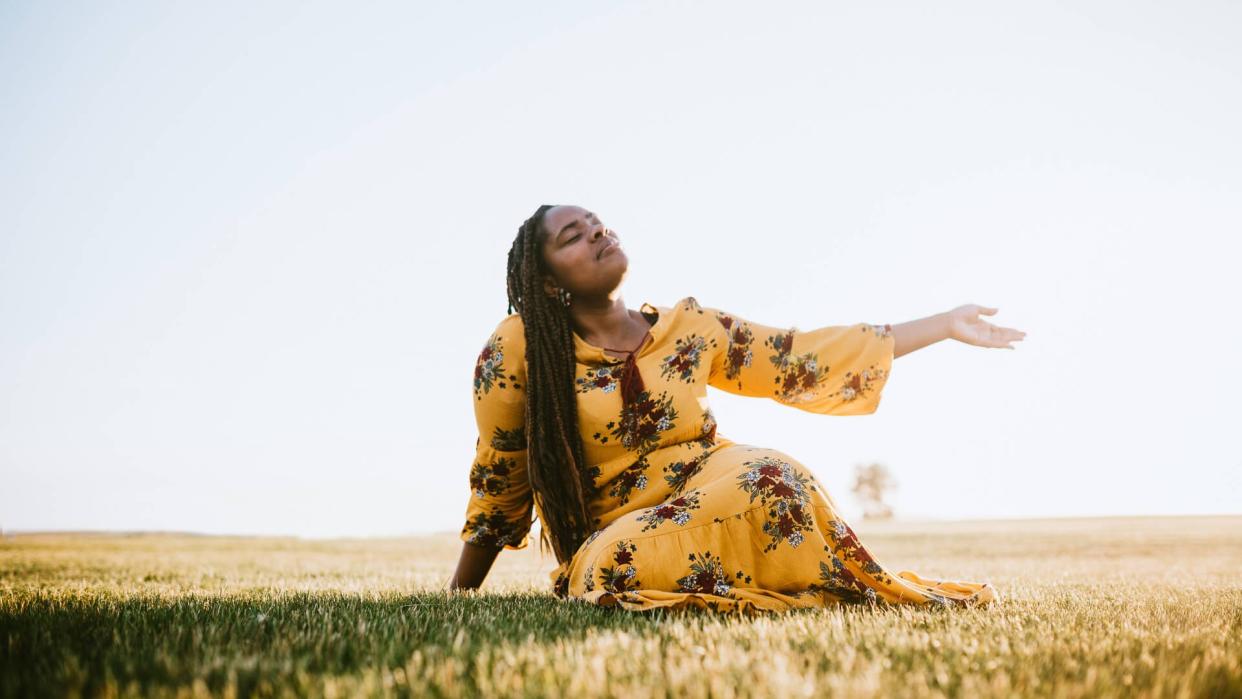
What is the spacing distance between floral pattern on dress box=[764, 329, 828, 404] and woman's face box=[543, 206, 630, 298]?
3.71 ft

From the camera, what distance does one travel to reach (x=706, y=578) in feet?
11.8

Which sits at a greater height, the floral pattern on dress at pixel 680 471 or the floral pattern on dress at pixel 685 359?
the floral pattern on dress at pixel 685 359

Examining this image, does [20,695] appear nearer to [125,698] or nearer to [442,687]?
[125,698]

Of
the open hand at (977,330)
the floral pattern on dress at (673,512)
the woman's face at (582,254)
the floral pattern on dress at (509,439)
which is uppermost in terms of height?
the woman's face at (582,254)

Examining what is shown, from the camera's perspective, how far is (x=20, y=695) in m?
1.75

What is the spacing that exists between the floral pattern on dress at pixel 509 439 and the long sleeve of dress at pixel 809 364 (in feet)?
4.13

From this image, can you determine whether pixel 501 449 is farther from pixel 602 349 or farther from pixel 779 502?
pixel 779 502

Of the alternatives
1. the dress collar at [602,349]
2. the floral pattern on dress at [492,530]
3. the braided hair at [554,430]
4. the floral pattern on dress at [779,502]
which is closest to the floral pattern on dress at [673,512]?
the floral pattern on dress at [779,502]

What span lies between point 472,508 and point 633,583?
5.07 feet

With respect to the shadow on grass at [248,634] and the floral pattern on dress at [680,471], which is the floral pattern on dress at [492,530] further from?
the floral pattern on dress at [680,471]

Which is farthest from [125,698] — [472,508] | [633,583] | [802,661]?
[472,508]

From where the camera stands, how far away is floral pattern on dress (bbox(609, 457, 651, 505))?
4289 mm

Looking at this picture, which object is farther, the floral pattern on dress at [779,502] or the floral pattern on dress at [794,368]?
the floral pattern on dress at [794,368]

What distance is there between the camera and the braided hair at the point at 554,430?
423 centimetres
